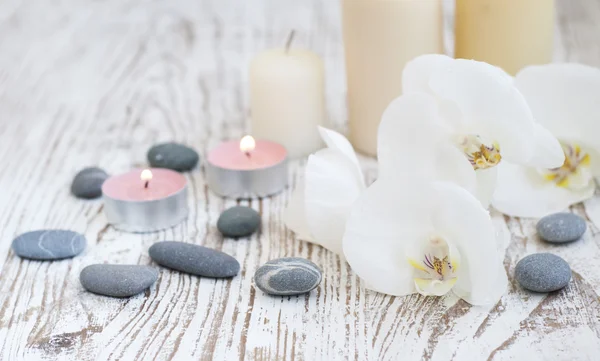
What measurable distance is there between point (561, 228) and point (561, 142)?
0.11m

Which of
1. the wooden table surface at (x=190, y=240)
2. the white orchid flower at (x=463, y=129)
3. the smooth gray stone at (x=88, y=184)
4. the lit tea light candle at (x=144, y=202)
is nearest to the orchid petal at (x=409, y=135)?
the white orchid flower at (x=463, y=129)

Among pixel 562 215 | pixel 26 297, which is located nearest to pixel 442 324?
pixel 562 215

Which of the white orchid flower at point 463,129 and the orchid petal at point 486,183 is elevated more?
the white orchid flower at point 463,129

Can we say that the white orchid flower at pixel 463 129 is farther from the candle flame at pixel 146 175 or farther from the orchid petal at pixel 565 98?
the candle flame at pixel 146 175

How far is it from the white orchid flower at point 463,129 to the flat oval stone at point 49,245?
0.29m

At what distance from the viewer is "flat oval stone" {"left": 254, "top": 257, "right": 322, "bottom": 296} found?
27.2 inches

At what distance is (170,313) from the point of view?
69 centimetres

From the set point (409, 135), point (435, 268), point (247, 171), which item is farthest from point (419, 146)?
point (247, 171)

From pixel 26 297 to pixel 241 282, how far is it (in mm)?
181

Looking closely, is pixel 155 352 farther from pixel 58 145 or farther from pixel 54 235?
pixel 58 145

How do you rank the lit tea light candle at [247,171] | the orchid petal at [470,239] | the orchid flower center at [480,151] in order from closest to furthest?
the orchid petal at [470,239] < the orchid flower center at [480,151] < the lit tea light candle at [247,171]

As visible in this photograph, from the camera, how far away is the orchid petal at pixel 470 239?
643mm

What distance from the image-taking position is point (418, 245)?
0.69 m

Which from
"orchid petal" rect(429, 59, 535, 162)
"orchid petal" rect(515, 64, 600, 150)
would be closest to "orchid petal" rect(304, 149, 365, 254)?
"orchid petal" rect(429, 59, 535, 162)
